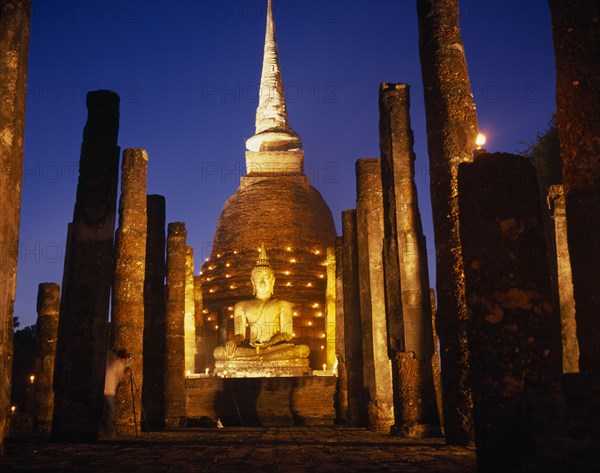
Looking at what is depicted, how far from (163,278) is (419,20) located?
754 cm

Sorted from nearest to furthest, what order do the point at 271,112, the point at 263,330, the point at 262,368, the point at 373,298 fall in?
the point at 373,298, the point at 262,368, the point at 263,330, the point at 271,112

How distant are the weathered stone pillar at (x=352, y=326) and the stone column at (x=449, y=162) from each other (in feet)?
20.7

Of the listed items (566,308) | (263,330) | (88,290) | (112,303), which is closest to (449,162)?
(88,290)

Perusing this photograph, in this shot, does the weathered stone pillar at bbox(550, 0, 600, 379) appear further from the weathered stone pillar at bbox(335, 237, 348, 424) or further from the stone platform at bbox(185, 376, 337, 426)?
the stone platform at bbox(185, 376, 337, 426)

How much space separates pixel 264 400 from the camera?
19.0 m

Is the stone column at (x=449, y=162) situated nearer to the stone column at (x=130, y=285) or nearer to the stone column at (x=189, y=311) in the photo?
the stone column at (x=130, y=285)

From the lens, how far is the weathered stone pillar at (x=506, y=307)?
465cm

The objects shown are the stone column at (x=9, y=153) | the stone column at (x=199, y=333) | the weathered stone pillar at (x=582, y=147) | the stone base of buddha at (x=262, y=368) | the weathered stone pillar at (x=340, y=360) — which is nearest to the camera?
the weathered stone pillar at (x=582, y=147)

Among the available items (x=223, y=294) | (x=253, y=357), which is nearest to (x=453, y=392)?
(x=253, y=357)

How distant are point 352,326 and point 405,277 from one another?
4.85m

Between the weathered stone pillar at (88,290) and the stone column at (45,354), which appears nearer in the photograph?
the weathered stone pillar at (88,290)

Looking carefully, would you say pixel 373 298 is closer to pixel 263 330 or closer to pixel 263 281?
pixel 263 330

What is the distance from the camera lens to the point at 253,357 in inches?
831

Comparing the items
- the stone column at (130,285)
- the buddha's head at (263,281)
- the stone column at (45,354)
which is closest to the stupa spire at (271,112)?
the buddha's head at (263,281)
